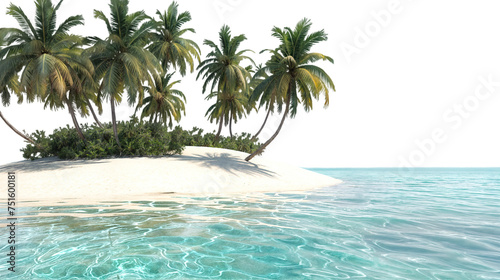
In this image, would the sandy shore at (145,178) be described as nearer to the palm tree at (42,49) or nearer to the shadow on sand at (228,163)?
the shadow on sand at (228,163)

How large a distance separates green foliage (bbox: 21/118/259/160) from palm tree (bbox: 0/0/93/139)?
1394mm

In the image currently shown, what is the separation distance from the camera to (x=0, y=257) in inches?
208

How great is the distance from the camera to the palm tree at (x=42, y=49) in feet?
63.4

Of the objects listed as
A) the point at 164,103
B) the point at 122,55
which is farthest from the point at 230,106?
the point at 122,55

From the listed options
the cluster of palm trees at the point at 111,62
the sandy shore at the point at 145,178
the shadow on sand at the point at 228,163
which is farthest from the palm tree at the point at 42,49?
the shadow on sand at the point at 228,163

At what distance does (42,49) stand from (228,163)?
1471cm

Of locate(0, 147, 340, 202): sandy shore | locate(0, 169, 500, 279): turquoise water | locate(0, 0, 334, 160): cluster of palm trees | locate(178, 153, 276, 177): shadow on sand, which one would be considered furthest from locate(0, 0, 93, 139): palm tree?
locate(0, 169, 500, 279): turquoise water

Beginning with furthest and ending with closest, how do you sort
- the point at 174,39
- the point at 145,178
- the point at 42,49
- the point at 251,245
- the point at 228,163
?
the point at 174,39
the point at 228,163
the point at 42,49
the point at 145,178
the point at 251,245

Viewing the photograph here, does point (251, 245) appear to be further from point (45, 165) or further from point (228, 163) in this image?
point (45, 165)

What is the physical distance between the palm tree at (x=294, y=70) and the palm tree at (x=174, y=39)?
8428mm

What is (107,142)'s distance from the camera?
22234mm

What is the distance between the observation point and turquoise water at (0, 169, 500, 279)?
468 centimetres

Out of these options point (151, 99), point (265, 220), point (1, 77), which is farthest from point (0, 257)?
point (151, 99)

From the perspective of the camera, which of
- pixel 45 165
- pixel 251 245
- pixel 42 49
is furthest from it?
pixel 42 49
